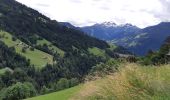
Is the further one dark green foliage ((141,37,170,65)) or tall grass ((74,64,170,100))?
dark green foliage ((141,37,170,65))

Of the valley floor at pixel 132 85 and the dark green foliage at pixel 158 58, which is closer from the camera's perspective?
the valley floor at pixel 132 85

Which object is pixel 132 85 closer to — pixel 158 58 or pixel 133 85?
pixel 133 85

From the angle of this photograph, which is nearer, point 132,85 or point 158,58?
point 132,85

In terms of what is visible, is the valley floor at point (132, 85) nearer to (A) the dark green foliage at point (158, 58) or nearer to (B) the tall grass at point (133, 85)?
(B) the tall grass at point (133, 85)

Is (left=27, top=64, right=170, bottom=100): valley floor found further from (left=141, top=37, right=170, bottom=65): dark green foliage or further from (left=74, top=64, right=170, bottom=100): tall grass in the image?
(left=141, top=37, right=170, bottom=65): dark green foliage

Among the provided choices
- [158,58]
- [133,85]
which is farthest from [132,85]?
[158,58]

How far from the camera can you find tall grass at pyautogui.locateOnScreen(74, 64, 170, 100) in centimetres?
959

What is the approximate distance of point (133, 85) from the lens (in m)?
9.88

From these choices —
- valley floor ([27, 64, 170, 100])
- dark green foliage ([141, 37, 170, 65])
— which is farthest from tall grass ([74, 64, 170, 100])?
dark green foliage ([141, 37, 170, 65])

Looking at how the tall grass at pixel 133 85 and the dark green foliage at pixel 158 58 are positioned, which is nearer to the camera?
the tall grass at pixel 133 85

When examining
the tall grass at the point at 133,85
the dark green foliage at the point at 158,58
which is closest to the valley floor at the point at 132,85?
the tall grass at the point at 133,85

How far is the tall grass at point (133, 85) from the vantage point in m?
9.59

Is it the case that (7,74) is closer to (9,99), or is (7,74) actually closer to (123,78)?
(9,99)

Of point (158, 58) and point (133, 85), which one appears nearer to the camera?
point (133, 85)
